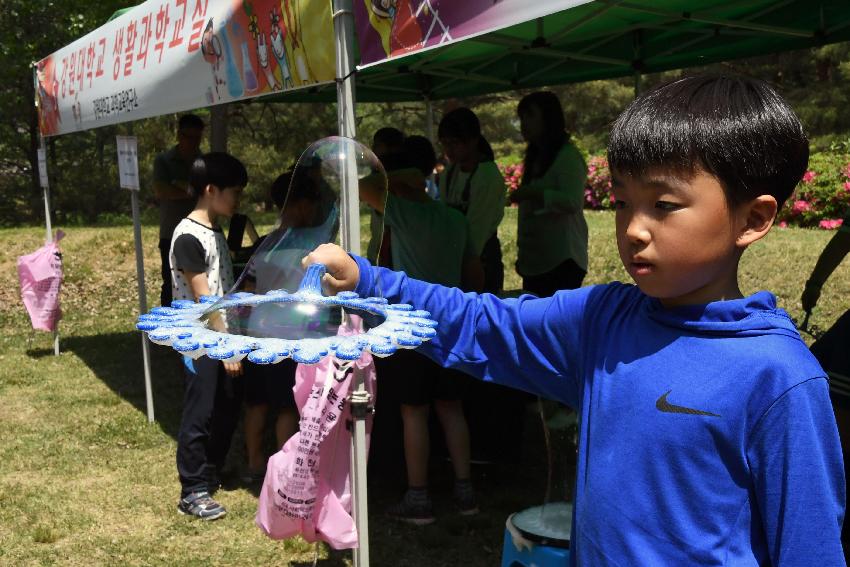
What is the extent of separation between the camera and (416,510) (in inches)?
151

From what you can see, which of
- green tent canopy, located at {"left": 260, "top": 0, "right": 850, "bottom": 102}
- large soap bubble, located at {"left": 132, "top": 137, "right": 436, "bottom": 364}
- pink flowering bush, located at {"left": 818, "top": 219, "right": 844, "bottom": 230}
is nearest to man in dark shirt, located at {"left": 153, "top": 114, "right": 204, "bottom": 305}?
green tent canopy, located at {"left": 260, "top": 0, "right": 850, "bottom": 102}

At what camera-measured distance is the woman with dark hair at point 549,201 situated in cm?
463

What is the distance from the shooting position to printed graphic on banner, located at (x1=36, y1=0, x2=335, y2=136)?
3.02 m

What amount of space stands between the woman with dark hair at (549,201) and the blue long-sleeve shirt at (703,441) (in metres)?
3.30

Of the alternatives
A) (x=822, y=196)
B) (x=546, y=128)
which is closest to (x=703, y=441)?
(x=546, y=128)

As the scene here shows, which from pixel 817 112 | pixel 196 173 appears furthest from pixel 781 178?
pixel 817 112

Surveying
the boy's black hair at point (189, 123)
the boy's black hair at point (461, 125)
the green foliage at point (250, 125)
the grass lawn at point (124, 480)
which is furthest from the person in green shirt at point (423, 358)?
the green foliage at point (250, 125)

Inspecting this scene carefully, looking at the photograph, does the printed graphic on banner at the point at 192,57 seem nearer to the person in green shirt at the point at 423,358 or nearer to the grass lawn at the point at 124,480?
the person in green shirt at the point at 423,358

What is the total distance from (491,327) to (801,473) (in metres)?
0.61

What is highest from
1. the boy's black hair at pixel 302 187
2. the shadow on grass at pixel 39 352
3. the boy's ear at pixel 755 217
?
the boy's black hair at pixel 302 187

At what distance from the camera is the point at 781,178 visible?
1213 mm

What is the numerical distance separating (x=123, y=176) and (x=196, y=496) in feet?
7.15

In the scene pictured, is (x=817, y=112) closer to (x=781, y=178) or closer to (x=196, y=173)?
(x=196, y=173)

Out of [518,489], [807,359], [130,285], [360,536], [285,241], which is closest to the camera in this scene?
[807,359]
